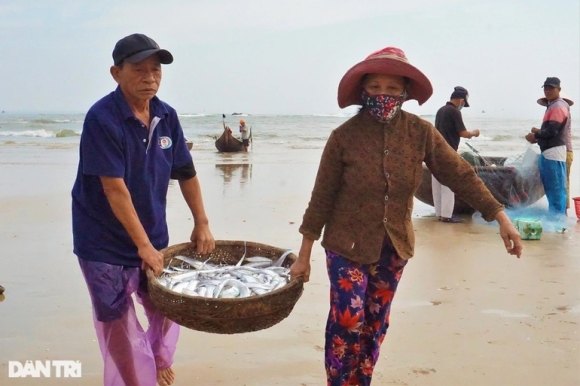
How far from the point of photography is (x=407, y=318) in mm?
4734

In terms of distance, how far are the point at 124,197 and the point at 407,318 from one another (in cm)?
266

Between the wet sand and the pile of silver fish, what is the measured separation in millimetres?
679

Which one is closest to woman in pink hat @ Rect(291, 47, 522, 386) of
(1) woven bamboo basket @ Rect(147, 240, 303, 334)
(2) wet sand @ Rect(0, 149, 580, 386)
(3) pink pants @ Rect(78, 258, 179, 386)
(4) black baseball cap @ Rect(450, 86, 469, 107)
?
(1) woven bamboo basket @ Rect(147, 240, 303, 334)

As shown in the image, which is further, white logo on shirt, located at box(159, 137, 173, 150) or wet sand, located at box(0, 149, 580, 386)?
wet sand, located at box(0, 149, 580, 386)

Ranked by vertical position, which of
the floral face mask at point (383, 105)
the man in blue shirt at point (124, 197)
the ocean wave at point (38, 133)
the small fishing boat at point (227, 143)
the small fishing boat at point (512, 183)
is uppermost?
the floral face mask at point (383, 105)

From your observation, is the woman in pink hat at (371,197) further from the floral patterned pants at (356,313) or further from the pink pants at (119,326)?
the pink pants at (119,326)

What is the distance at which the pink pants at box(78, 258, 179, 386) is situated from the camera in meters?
3.12

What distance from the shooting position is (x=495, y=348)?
414 centimetres

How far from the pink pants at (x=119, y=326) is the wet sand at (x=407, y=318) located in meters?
0.49

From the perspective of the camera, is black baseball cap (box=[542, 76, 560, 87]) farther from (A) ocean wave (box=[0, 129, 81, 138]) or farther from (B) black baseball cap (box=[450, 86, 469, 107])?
(A) ocean wave (box=[0, 129, 81, 138])

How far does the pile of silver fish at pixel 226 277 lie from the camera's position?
10.5 ft

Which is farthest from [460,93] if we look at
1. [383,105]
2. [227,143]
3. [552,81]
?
[227,143]

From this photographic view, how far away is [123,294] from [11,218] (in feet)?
20.4

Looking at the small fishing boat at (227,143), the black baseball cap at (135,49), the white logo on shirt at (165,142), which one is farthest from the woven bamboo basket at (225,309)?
the small fishing boat at (227,143)
